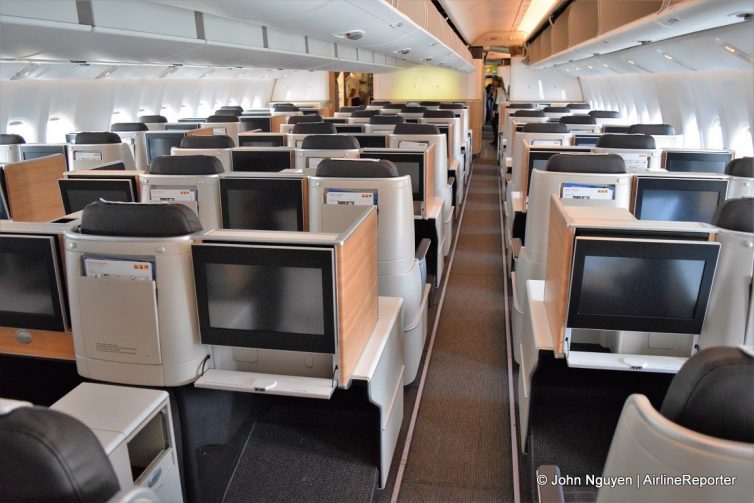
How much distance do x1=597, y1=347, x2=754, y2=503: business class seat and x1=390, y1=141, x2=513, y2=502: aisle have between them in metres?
1.70

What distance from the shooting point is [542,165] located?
5.38 metres

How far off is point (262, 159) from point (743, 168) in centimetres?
393

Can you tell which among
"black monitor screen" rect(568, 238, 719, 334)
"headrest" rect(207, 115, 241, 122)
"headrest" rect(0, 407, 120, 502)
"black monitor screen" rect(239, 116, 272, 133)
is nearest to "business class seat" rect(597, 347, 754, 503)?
"black monitor screen" rect(568, 238, 719, 334)

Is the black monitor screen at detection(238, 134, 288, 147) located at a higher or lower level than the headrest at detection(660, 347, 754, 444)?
higher

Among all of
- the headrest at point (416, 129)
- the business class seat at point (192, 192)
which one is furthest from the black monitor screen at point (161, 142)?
the business class seat at point (192, 192)

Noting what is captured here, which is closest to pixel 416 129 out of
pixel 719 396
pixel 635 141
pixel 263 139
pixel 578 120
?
pixel 263 139

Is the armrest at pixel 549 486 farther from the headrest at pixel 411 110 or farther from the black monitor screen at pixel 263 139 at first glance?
the headrest at pixel 411 110

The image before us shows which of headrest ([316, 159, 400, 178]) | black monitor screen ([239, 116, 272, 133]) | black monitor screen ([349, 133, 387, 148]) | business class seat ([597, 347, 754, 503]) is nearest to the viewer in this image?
business class seat ([597, 347, 754, 503])

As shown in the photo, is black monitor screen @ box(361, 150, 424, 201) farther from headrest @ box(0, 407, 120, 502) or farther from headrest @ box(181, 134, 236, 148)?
headrest @ box(0, 407, 120, 502)

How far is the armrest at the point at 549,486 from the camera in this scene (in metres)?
2.15

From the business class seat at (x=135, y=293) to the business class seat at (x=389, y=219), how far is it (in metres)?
1.34

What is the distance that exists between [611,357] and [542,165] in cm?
319

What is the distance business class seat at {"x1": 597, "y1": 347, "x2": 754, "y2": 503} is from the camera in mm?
1363

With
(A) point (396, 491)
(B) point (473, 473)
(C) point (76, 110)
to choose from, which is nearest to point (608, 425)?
(B) point (473, 473)
